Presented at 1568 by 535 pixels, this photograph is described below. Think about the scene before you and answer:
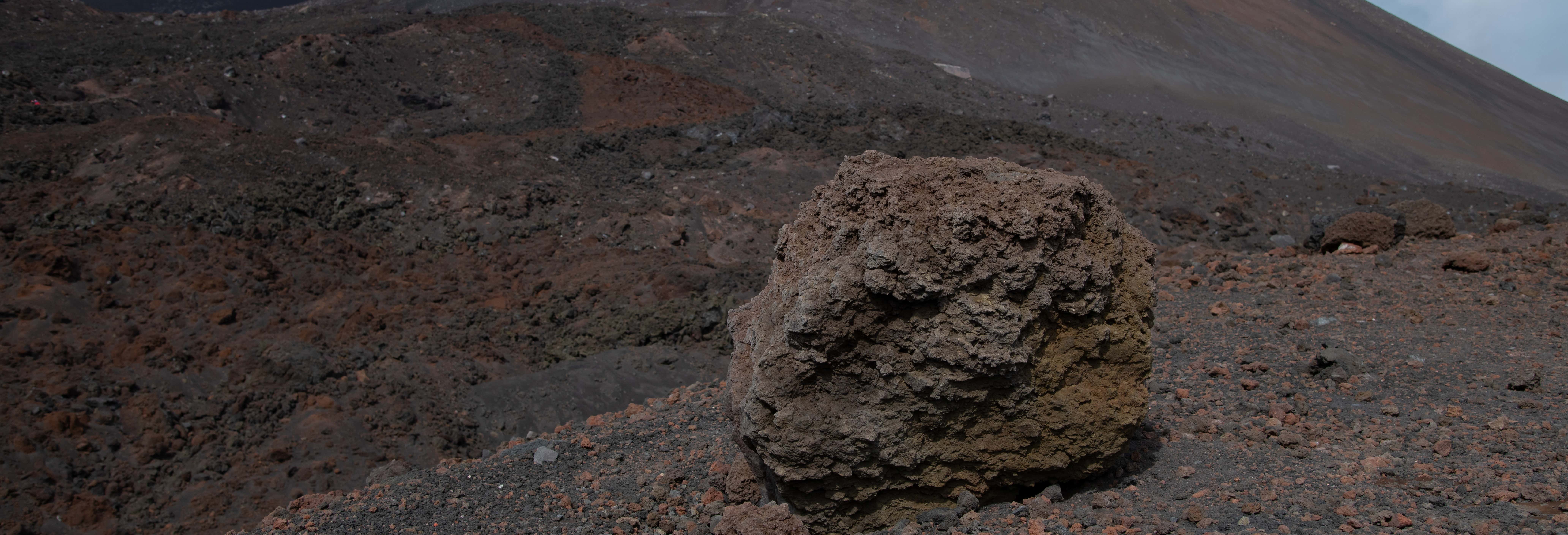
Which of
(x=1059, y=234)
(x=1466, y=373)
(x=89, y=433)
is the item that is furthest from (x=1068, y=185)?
(x=89, y=433)

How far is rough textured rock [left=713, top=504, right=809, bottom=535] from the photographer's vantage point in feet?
12.6

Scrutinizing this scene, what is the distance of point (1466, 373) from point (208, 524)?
314 inches

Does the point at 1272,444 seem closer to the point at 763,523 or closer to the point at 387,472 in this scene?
the point at 763,523

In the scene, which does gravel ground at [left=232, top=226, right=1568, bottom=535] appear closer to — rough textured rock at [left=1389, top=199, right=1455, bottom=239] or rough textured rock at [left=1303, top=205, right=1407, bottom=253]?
rough textured rock at [left=1303, top=205, right=1407, bottom=253]

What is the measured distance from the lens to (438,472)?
5531 millimetres

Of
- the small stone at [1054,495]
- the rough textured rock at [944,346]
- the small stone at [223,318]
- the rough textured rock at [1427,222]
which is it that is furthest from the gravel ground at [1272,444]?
→ the small stone at [223,318]

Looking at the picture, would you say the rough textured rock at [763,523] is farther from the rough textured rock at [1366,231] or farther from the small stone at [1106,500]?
the rough textured rock at [1366,231]

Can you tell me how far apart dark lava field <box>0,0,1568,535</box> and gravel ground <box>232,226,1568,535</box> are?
0.10 feet

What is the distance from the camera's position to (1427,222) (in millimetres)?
8625

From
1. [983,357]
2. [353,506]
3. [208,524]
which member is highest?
[983,357]

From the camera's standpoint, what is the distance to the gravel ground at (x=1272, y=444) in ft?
11.5

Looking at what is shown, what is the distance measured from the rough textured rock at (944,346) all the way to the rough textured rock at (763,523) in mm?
103

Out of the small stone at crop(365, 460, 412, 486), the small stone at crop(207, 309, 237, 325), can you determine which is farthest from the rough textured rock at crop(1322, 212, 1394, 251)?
the small stone at crop(207, 309, 237, 325)

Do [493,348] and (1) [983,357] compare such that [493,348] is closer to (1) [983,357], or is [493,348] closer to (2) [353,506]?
(2) [353,506]
